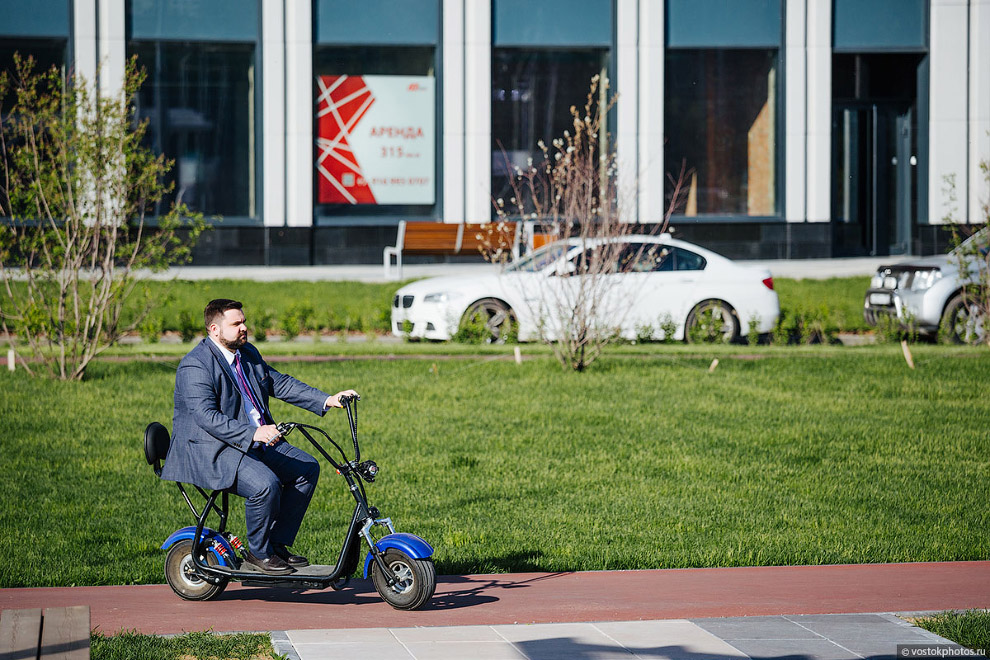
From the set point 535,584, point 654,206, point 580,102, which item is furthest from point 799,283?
point 535,584

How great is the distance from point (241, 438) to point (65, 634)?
143cm

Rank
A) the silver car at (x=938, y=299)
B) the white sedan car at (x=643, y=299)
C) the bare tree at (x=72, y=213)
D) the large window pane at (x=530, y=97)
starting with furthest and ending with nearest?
the large window pane at (x=530, y=97) → the silver car at (x=938, y=299) → the white sedan car at (x=643, y=299) → the bare tree at (x=72, y=213)

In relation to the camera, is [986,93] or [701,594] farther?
[986,93]

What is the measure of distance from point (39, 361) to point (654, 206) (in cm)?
1438

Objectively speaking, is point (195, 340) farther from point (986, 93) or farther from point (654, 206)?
point (986, 93)

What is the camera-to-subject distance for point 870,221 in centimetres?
2773

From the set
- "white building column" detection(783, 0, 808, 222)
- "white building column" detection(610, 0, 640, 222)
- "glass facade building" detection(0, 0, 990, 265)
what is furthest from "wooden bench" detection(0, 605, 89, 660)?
"white building column" detection(783, 0, 808, 222)

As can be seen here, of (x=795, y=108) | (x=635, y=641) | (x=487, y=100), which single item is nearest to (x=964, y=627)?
(x=635, y=641)

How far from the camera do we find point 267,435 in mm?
5738

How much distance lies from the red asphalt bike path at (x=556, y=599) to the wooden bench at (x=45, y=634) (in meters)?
0.82

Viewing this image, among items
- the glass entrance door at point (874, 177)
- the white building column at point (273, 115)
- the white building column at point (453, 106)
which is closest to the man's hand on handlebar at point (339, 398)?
the white building column at point (273, 115)

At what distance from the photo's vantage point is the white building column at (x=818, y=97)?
25.7 m

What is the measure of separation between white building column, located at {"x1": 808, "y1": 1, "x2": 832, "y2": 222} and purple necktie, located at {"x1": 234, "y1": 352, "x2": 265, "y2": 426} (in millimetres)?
21065

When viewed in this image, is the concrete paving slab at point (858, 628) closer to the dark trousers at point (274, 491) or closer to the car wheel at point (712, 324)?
the dark trousers at point (274, 491)
